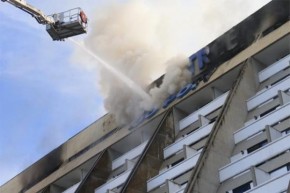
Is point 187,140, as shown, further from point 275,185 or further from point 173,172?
point 275,185

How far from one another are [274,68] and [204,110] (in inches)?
195

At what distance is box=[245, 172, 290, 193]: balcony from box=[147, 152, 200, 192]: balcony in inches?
272

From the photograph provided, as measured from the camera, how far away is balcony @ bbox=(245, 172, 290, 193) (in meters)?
24.3

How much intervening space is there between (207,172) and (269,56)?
9897mm

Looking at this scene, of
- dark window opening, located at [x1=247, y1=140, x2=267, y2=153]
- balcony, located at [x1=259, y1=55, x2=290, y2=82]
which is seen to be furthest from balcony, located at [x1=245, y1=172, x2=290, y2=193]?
balcony, located at [x1=259, y1=55, x2=290, y2=82]

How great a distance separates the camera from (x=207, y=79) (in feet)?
124

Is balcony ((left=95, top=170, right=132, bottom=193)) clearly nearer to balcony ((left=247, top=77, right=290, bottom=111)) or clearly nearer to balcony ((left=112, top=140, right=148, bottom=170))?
balcony ((left=112, top=140, right=148, bottom=170))

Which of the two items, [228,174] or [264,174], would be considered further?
[228,174]

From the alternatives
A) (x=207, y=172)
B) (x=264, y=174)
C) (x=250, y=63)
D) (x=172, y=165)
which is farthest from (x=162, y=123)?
(x=264, y=174)

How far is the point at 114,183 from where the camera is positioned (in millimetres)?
37094

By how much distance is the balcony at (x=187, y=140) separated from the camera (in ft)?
111

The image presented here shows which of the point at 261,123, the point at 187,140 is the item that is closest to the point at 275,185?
the point at 261,123

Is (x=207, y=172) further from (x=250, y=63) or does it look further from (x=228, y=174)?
(x=250, y=63)

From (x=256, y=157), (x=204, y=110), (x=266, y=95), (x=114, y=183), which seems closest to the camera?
(x=256, y=157)
